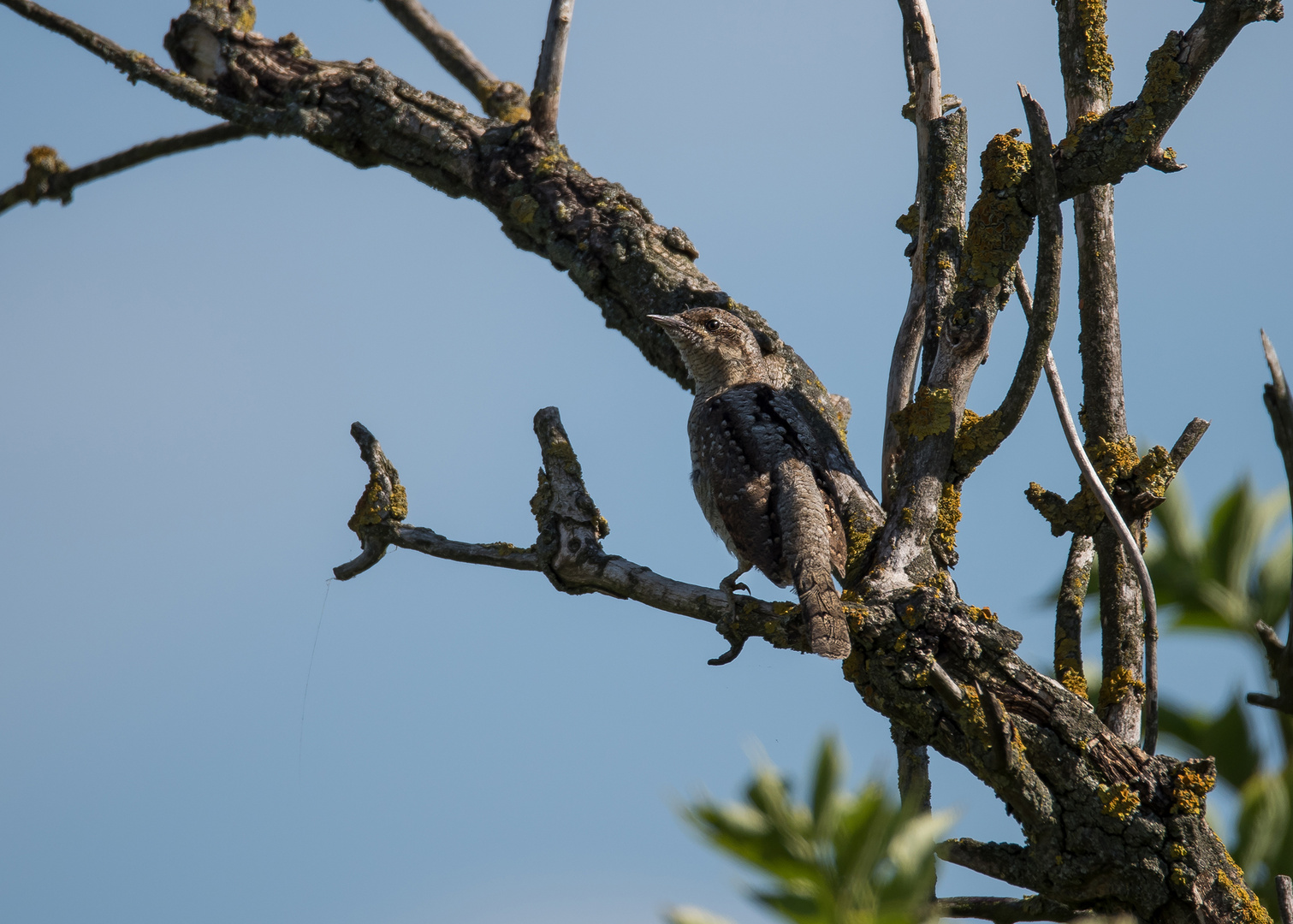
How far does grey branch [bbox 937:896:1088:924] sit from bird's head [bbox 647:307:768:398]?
2610 mm

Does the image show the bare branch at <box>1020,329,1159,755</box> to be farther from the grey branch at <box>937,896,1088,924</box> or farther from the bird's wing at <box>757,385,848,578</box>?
the bird's wing at <box>757,385,848,578</box>

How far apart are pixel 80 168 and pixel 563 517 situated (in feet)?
13.9

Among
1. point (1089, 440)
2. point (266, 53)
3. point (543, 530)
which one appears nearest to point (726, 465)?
point (543, 530)

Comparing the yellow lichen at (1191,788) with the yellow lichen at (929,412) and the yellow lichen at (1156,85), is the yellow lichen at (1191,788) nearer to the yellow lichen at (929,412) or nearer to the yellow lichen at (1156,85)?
the yellow lichen at (929,412)

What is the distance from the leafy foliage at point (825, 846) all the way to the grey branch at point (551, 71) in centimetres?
512

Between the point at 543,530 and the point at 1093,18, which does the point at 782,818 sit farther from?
the point at 1093,18

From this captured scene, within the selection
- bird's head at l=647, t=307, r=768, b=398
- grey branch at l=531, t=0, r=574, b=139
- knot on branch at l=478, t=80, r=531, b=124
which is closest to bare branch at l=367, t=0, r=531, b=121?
knot on branch at l=478, t=80, r=531, b=124

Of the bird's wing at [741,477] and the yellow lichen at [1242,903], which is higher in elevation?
the bird's wing at [741,477]

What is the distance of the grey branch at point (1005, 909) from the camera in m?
3.62

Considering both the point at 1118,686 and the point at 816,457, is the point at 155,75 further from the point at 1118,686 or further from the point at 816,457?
the point at 1118,686

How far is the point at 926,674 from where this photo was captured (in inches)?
130

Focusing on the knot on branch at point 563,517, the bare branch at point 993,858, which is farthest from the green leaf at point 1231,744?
the knot on branch at point 563,517

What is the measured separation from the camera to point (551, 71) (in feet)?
18.4

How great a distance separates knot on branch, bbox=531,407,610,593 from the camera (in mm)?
3940
